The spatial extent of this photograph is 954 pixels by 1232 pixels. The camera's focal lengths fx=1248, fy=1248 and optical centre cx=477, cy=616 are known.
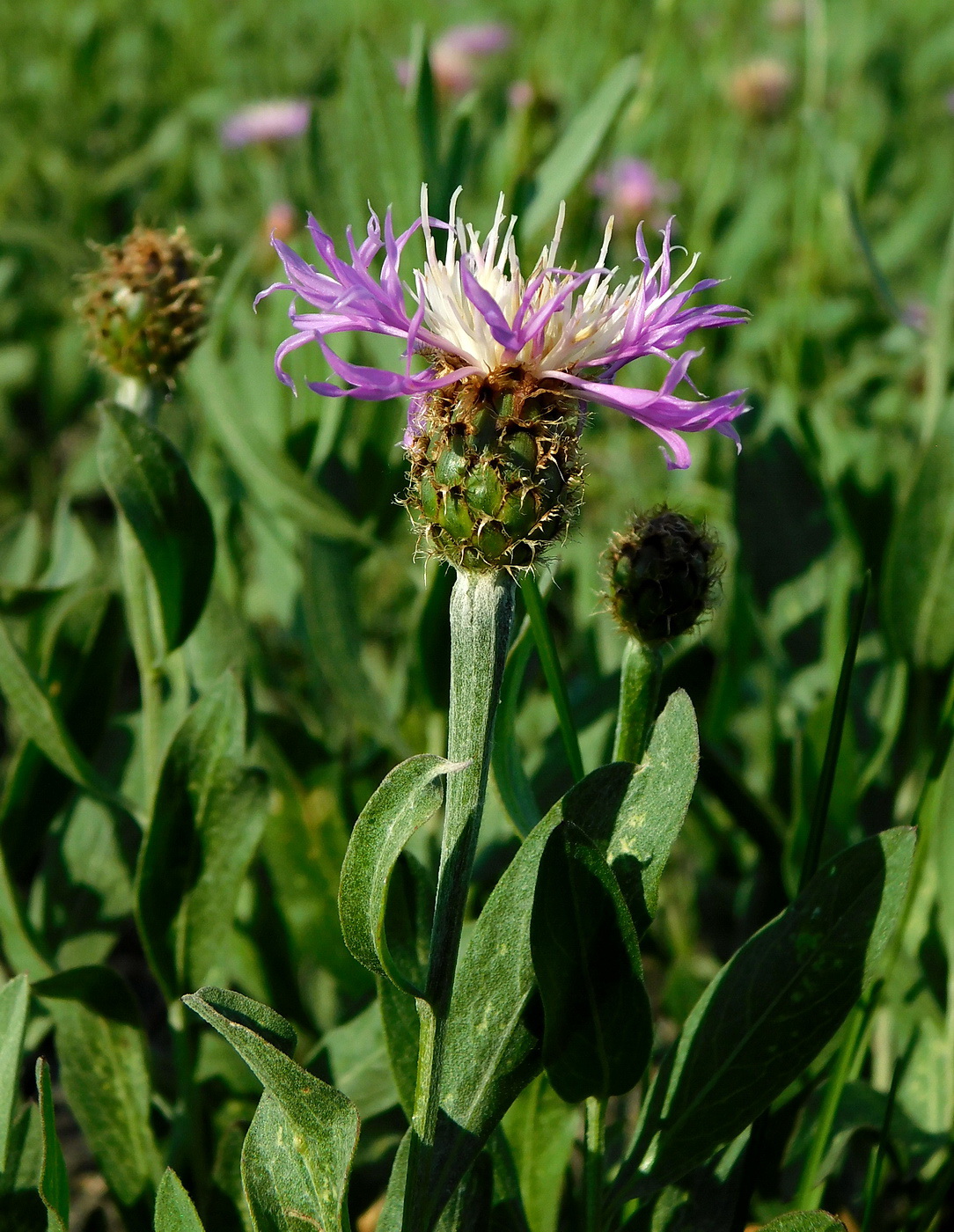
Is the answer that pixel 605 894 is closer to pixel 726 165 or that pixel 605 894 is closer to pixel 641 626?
pixel 641 626

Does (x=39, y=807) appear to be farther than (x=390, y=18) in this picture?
No

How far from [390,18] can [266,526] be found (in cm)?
503

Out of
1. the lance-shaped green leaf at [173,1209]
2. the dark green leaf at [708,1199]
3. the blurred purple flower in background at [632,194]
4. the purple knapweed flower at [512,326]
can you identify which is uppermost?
the blurred purple flower in background at [632,194]

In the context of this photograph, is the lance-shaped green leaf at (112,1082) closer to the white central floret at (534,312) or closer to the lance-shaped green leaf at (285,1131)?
the lance-shaped green leaf at (285,1131)

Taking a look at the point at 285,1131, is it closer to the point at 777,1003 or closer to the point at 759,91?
the point at 777,1003

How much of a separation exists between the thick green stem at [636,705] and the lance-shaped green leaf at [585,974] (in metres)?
0.16

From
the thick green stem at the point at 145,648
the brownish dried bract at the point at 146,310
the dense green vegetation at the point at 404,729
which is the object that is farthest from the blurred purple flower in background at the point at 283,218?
the thick green stem at the point at 145,648

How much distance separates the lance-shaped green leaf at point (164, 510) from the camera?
1.23m

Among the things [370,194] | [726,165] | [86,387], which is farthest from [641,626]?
[726,165]

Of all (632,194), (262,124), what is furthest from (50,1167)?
(262,124)

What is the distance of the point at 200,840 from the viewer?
126 centimetres

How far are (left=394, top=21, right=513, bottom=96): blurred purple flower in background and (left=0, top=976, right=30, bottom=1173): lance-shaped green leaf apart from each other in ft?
15.0

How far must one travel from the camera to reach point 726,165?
3.34 meters

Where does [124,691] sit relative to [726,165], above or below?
Answer: below
